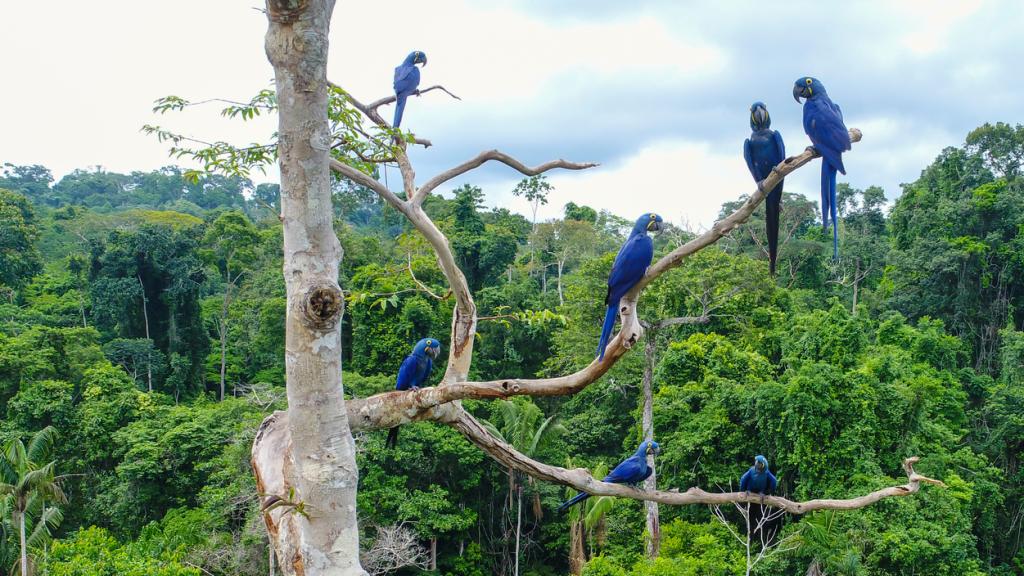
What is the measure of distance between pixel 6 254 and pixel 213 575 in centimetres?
1440

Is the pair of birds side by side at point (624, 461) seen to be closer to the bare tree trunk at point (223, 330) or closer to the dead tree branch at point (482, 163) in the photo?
the dead tree branch at point (482, 163)

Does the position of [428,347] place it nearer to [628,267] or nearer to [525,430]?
[628,267]

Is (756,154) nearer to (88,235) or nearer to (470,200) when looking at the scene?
(470,200)

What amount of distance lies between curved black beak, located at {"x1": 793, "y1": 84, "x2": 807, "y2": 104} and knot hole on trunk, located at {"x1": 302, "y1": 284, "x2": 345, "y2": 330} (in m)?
2.78

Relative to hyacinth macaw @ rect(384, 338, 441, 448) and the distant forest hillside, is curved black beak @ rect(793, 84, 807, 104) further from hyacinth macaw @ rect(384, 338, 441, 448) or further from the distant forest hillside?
hyacinth macaw @ rect(384, 338, 441, 448)

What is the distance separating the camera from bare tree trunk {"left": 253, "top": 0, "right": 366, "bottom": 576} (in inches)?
93.7

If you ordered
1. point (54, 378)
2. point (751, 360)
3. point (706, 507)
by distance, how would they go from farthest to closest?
point (54, 378)
point (751, 360)
point (706, 507)

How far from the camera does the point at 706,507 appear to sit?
12516 millimetres

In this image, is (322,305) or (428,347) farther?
(428,347)

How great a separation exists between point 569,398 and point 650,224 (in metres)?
14.0

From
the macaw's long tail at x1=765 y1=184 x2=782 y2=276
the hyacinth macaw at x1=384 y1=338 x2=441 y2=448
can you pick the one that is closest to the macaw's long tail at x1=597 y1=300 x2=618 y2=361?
the macaw's long tail at x1=765 y1=184 x2=782 y2=276

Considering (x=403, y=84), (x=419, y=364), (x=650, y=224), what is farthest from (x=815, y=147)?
(x=419, y=364)

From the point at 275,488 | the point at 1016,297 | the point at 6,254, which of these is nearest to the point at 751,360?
the point at 1016,297

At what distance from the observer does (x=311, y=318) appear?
7.83 ft
